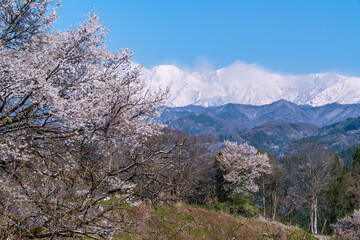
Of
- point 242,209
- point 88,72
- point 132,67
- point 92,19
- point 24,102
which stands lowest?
point 242,209

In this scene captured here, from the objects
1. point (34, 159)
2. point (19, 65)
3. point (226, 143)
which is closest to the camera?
point (19, 65)

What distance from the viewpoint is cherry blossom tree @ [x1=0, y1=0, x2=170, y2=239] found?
593cm

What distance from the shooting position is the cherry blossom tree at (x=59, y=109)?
19.4 feet

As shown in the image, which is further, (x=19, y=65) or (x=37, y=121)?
(x=37, y=121)

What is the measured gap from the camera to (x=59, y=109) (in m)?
6.54

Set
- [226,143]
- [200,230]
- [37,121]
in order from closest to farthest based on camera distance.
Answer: [37,121] < [200,230] < [226,143]

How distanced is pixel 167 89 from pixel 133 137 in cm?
207

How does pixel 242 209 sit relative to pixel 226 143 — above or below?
below

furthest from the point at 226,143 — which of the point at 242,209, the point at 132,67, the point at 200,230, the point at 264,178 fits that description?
the point at 132,67

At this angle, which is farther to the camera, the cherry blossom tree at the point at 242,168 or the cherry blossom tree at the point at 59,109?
the cherry blossom tree at the point at 242,168

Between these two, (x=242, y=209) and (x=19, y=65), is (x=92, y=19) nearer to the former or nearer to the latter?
(x=19, y=65)

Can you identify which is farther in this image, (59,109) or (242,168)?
(242,168)

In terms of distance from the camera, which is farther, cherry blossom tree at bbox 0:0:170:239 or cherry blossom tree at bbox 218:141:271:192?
cherry blossom tree at bbox 218:141:271:192

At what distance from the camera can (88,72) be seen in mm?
8109
